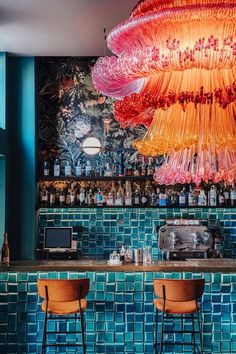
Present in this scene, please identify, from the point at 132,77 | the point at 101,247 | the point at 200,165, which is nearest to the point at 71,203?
the point at 101,247

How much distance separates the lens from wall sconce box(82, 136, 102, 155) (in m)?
7.31

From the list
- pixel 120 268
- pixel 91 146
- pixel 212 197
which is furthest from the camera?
pixel 212 197

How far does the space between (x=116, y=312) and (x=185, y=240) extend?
219 centimetres

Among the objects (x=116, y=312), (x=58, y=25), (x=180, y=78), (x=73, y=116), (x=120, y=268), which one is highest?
(x=58, y=25)

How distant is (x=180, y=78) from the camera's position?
258 cm

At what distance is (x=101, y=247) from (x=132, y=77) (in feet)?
17.6

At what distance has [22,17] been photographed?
568cm

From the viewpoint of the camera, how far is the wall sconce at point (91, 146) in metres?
7.31

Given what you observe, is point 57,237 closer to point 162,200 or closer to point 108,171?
point 108,171

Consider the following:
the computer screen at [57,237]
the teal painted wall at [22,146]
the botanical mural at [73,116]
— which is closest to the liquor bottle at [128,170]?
the botanical mural at [73,116]

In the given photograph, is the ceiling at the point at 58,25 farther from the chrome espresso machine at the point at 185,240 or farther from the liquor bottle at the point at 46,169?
the chrome espresso machine at the point at 185,240

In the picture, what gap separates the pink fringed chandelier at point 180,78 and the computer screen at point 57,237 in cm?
426

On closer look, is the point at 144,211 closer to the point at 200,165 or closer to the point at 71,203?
the point at 71,203

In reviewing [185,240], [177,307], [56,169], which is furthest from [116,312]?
[56,169]
